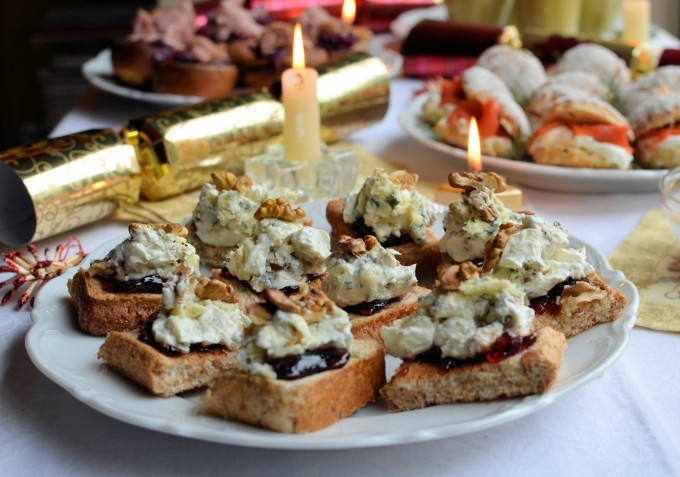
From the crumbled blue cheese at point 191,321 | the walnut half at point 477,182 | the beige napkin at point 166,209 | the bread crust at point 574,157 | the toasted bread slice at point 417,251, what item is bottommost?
the beige napkin at point 166,209

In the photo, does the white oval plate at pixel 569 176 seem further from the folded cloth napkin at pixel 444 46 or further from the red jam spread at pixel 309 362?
the red jam spread at pixel 309 362

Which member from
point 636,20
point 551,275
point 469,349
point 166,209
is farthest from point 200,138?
point 636,20

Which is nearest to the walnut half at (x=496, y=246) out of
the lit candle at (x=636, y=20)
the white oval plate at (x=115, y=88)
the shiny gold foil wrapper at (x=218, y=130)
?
the shiny gold foil wrapper at (x=218, y=130)

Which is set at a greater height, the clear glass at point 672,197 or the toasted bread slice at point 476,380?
the toasted bread slice at point 476,380

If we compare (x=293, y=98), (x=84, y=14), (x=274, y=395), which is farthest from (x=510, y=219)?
(x=84, y=14)

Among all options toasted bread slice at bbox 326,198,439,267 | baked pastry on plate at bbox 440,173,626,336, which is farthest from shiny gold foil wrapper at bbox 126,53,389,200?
baked pastry on plate at bbox 440,173,626,336

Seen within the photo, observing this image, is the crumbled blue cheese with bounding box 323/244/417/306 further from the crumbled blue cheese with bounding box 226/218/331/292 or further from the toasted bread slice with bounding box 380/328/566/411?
the toasted bread slice with bounding box 380/328/566/411
